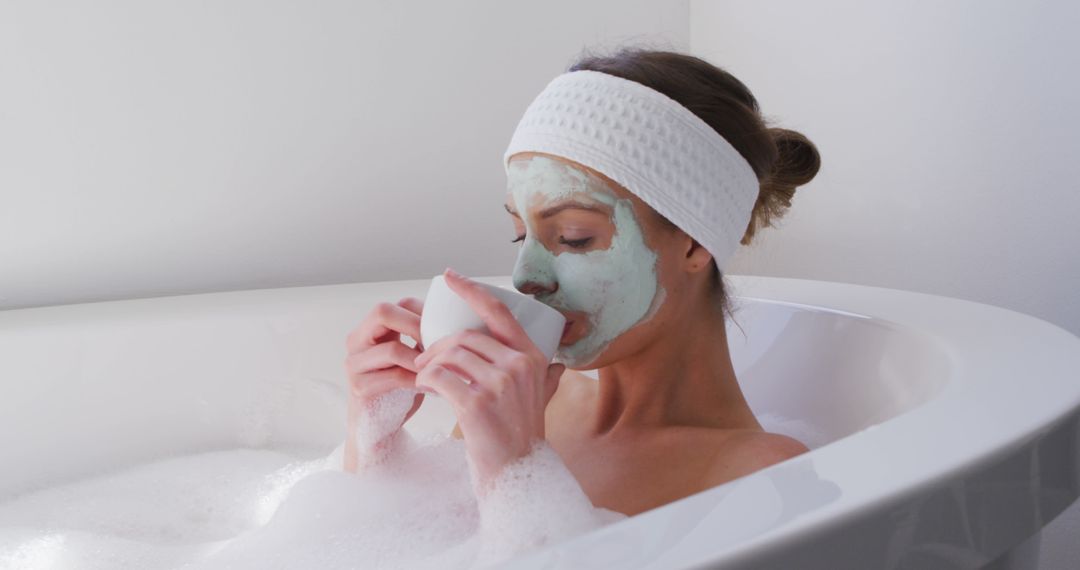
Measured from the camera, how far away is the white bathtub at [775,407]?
598 mm

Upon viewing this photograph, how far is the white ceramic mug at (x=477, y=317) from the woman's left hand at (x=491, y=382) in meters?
0.01

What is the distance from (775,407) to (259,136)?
1.06 meters

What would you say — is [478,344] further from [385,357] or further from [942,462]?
[942,462]

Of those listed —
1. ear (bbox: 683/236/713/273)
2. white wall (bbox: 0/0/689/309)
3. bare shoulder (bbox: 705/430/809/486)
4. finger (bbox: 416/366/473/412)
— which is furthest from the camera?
white wall (bbox: 0/0/689/309)

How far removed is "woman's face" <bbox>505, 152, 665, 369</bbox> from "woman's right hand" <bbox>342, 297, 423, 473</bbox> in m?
0.13

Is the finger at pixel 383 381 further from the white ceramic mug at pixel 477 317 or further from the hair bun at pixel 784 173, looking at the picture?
the hair bun at pixel 784 173

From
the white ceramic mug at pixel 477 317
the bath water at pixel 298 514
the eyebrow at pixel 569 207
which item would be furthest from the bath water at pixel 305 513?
the eyebrow at pixel 569 207

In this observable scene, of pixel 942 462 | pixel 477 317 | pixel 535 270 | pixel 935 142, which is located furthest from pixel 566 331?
pixel 935 142

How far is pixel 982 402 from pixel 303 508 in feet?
2.35

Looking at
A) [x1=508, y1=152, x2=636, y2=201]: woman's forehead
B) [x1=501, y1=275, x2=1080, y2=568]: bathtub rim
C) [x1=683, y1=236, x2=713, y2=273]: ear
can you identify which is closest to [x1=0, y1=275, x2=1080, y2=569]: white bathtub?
[x1=501, y1=275, x2=1080, y2=568]: bathtub rim

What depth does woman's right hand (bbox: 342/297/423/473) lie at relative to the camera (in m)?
1.04

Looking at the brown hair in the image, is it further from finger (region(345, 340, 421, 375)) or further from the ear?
finger (region(345, 340, 421, 375))

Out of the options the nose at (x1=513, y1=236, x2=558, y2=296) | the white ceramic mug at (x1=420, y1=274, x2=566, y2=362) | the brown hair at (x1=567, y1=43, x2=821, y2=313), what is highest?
the brown hair at (x1=567, y1=43, x2=821, y2=313)

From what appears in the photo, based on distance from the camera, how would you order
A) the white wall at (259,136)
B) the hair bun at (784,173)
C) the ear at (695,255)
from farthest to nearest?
1. the white wall at (259,136)
2. the hair bun at (784,173)
3. the ear at (695,255)
